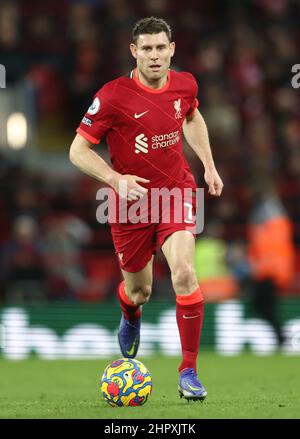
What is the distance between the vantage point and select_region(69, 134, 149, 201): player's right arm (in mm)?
7227

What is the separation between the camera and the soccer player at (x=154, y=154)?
24.3ft

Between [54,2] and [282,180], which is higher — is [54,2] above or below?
above

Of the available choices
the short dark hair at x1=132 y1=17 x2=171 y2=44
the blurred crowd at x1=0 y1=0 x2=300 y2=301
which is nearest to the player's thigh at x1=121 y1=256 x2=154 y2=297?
the short dark hair at x1=132 y1=17 x2=171 y2=44

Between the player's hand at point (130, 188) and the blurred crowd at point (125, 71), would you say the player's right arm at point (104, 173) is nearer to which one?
the player's hand at point (130, 188)

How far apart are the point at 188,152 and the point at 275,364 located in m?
4.40

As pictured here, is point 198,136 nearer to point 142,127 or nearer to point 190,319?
point 142,127

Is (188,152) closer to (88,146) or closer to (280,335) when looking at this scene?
(280,335)

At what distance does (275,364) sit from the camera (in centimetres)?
1151

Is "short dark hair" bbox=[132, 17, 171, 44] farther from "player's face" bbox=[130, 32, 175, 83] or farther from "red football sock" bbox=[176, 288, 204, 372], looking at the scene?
"red football sock" bbox=[176, 288, 204, 372]

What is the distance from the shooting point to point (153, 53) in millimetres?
7512

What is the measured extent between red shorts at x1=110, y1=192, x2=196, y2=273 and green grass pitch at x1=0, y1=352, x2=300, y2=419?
960mm

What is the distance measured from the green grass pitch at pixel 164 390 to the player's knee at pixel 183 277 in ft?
2.39

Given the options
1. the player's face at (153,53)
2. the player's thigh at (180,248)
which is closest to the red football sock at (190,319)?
the player's thigh at (180,248)

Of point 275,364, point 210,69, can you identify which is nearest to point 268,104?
point 210,69
